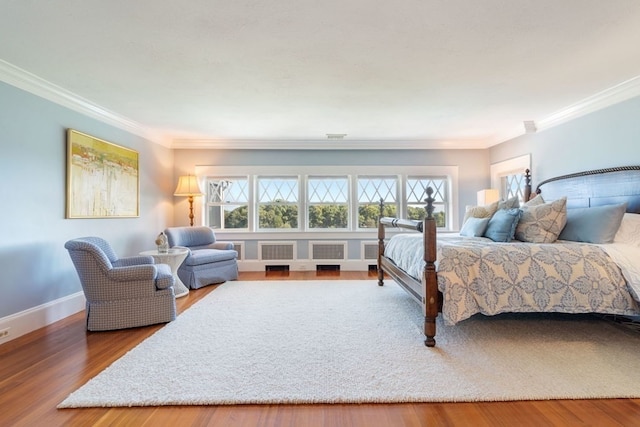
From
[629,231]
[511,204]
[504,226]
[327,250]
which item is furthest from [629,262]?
[327,250]

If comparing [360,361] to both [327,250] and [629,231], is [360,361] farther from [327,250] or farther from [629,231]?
[327,250]

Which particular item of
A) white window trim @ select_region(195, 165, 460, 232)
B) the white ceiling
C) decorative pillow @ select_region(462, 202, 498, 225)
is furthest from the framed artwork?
decorative pillow @ select_region(462, 202, 498, 225)

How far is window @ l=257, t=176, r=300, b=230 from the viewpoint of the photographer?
18.3ft

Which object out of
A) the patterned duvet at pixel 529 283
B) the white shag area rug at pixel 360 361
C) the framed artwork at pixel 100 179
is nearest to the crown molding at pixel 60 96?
the framed artwork at pixel 100 179

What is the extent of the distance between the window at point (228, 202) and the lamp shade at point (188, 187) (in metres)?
0.47

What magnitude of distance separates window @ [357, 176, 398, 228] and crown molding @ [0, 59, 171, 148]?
3.65m

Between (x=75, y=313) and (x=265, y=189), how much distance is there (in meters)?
3.21

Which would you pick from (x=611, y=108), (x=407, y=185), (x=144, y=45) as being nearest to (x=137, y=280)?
(x=144, y=45)

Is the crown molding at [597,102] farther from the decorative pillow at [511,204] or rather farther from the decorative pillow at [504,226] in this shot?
the decorative pillow at [504,226]

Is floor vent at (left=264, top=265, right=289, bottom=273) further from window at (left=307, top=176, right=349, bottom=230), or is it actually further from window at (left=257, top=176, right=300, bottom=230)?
window at (left=307, top=176, right=349, bottom=230)

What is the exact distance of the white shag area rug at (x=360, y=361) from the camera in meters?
1.75

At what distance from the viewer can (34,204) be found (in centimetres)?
283

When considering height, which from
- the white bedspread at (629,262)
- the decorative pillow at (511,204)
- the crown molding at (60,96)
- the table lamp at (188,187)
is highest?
the crown molding at (60,96)

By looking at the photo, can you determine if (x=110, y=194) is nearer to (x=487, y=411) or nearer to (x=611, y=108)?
(x=487, y=411)
